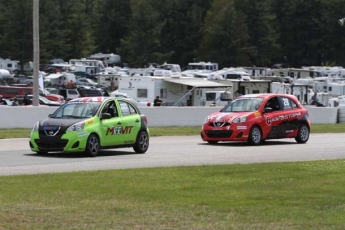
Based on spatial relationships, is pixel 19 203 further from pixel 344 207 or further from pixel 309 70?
pixel 309 70

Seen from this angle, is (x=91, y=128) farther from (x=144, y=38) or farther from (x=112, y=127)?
(x=144, y=38)

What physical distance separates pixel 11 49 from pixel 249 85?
139ft

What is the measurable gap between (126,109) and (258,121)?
16.5 feet

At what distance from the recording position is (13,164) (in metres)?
18.0

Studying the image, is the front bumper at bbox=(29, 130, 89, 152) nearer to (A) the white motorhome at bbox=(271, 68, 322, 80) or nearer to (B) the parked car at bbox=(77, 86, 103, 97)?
(B) the parked car at bbox=(77, 86, 103, 97)

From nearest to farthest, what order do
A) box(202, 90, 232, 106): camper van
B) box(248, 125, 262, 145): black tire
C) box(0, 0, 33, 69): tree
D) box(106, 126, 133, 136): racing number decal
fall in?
1. box(106, 126, 133, 136): racing number decal
2. box(248, 125, 262, 145): black tire
3. box(202, 90, 232, 106): camper van
4. box(0, 0, 33, 69): tree

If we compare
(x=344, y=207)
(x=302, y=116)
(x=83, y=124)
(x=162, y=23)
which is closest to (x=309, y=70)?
(x=162, y=23)

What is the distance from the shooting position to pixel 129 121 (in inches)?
856

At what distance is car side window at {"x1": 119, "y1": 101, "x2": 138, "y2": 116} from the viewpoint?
71.6 feet

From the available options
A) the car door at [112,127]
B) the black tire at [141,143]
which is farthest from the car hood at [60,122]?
the black tire at [141,143]

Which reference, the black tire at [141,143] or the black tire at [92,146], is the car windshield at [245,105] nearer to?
the black tire at [141,143]

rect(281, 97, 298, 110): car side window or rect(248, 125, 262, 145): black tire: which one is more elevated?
rect(281, 97, 298, 110): car side window

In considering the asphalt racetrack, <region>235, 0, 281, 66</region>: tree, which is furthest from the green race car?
<region>235, 0, 281, 66</region>: tree

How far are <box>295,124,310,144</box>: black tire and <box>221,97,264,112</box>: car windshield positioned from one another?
5.73 ft
